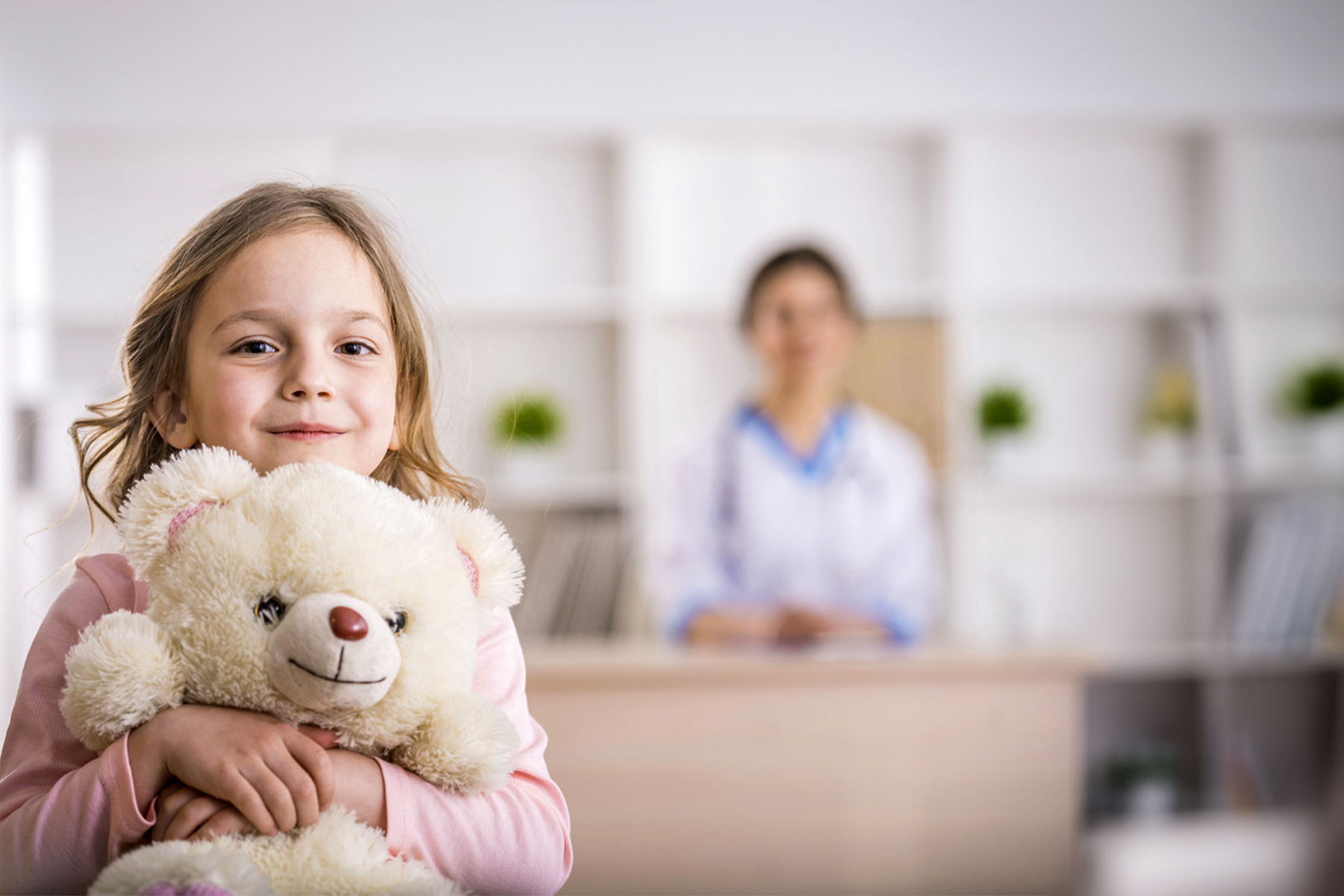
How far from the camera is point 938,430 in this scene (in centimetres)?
235

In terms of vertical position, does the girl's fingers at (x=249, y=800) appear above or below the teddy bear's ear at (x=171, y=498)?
below

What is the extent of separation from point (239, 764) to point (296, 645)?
7 cm

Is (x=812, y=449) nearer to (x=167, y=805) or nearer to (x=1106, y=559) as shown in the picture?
(x=1106, y=559)

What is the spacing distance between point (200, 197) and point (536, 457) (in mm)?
953

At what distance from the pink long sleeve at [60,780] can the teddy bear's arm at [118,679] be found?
0.01m

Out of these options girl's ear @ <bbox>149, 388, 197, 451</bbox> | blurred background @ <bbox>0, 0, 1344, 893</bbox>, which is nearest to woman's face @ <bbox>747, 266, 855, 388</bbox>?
blurred background @ <bbox>0, 0, 1344, 893</bbox>

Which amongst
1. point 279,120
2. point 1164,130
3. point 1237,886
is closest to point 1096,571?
point 1164,130

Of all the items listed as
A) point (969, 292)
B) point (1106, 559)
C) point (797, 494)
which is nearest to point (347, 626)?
point (797, 494)

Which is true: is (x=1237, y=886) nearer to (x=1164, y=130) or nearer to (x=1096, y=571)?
(x=1096, y=571)

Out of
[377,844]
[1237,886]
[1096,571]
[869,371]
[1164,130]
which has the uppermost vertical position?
[1164,130]

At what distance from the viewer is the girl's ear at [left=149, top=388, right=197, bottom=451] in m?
0.62

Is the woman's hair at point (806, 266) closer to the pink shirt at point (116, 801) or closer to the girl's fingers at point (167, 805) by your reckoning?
the pink shirt at point (116, 801)

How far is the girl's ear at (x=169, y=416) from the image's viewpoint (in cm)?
62

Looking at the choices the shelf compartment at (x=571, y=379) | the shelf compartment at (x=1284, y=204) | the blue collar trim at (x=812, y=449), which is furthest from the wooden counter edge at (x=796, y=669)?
the shelf compartment at (x=1284, y=204)
